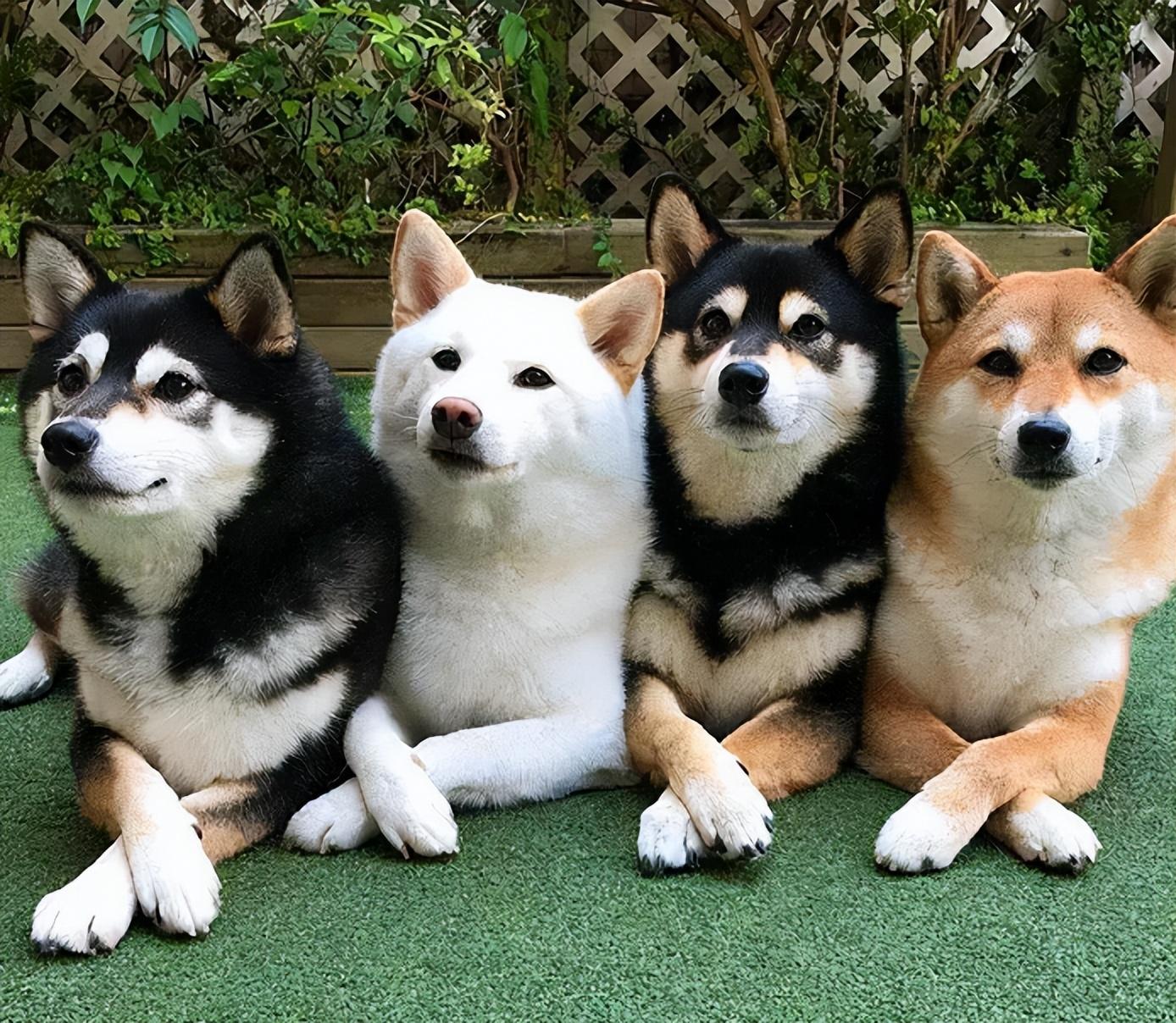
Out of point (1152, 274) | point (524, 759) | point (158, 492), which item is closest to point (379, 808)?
point (524, 759)

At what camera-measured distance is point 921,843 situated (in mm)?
1797

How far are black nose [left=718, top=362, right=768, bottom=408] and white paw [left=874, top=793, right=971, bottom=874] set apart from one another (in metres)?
0.73

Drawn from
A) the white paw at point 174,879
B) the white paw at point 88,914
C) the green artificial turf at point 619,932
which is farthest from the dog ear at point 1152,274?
the white paw at point 88,914

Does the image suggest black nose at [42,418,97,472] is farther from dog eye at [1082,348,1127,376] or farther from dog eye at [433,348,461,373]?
dog eye at [1082,348,1127,376]

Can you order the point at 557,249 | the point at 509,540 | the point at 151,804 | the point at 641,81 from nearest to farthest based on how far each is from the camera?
the point at 151,804 < the point at 509,540 < the point at 557,249 < the point at 641,81

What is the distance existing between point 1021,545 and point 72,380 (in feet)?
5.30

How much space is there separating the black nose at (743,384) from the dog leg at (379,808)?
81cm

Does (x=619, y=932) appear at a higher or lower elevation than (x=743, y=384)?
lower

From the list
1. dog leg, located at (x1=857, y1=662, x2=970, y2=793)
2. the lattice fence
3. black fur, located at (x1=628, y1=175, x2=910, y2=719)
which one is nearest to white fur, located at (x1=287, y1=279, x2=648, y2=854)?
black fur, located at (x1=628, y1=175, x2=910, y2=719)

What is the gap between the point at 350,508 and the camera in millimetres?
1934

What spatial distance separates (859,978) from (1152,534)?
1006mm

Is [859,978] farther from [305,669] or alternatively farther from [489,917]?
[305,669]

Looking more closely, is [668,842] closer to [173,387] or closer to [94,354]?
[173,387]

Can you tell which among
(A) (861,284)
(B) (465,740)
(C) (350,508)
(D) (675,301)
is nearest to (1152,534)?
(A) (861,284)
